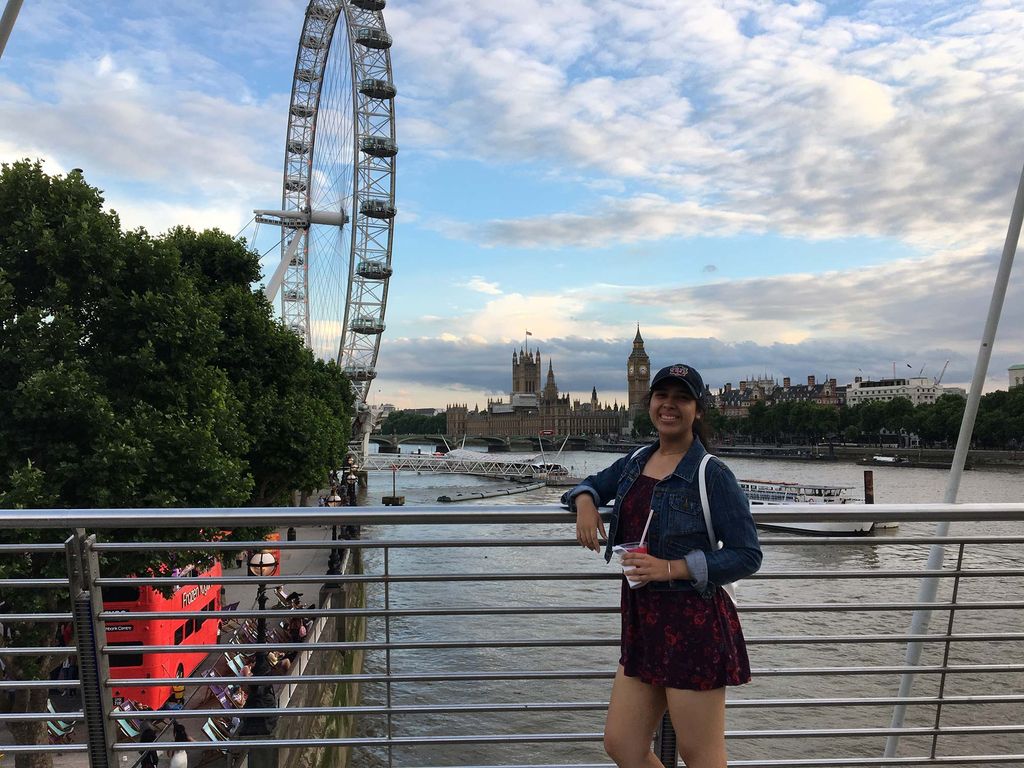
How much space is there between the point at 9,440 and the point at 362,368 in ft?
126

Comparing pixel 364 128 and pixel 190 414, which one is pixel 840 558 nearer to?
pixel 190 414

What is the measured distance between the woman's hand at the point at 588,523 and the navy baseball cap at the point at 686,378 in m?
0.40

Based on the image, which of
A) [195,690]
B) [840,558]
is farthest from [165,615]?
[840,558]

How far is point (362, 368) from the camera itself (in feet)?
158

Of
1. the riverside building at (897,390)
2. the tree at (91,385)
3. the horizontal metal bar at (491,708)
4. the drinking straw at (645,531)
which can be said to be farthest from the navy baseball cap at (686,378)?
the riverside building at (897,390)

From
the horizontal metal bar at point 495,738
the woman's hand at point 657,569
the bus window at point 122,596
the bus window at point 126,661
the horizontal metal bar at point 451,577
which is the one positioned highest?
the woman's hand at point 657,569

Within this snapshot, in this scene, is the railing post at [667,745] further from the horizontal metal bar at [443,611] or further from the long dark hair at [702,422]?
the long dark hair at [702,422]

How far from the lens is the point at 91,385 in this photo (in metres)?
10.2

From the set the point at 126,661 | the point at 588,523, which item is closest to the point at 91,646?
the point at 588,523

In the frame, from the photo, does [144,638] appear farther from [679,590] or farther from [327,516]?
[679,590]

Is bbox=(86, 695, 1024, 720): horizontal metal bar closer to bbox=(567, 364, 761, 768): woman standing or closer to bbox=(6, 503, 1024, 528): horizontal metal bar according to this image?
bbox=(567, 364, 761, 768): woman standing

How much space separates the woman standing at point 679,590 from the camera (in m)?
2.22

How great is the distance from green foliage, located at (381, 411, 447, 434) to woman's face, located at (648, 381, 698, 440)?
165555mm

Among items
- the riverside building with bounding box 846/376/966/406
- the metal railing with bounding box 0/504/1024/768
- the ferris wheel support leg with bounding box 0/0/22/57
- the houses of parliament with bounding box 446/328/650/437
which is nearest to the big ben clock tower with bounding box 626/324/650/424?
the houses of parliament with bounding box 446/328/650/437
